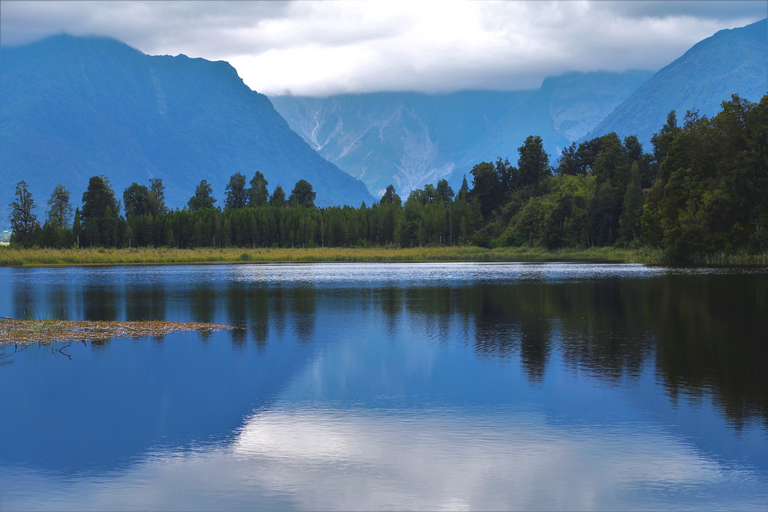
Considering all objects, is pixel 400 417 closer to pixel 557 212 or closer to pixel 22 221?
pixel 557 212

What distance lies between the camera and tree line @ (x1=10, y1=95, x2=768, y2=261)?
258ft

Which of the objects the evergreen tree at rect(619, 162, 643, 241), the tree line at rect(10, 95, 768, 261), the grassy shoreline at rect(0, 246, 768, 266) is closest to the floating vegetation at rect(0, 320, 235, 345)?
the tree line at rect(10, 95, 768, 261)

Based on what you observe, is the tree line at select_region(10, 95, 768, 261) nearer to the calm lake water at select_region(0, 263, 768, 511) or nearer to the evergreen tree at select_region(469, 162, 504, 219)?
the evergreen tree at select_region(469, 162, 504, 219)

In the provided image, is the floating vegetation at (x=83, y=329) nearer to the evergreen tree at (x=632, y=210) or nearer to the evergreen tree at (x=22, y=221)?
the evergreen tree at (x=632, y=210)

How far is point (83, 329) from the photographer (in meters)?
28.4

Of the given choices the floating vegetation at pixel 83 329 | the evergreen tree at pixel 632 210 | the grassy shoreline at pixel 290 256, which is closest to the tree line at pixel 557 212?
the evergreen tree at pixel 632 210

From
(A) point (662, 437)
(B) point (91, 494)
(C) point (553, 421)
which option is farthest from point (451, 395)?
(B) point (91, 494)

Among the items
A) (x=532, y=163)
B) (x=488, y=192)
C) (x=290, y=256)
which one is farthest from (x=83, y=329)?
(x=532, y=163)

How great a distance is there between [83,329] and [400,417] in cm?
1953

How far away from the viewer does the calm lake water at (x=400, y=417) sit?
10523 millimetres

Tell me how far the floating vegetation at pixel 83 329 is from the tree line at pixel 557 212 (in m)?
69.2

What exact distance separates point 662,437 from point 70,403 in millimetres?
14160

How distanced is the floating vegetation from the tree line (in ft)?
227

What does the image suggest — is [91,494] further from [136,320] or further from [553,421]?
[136,320]
